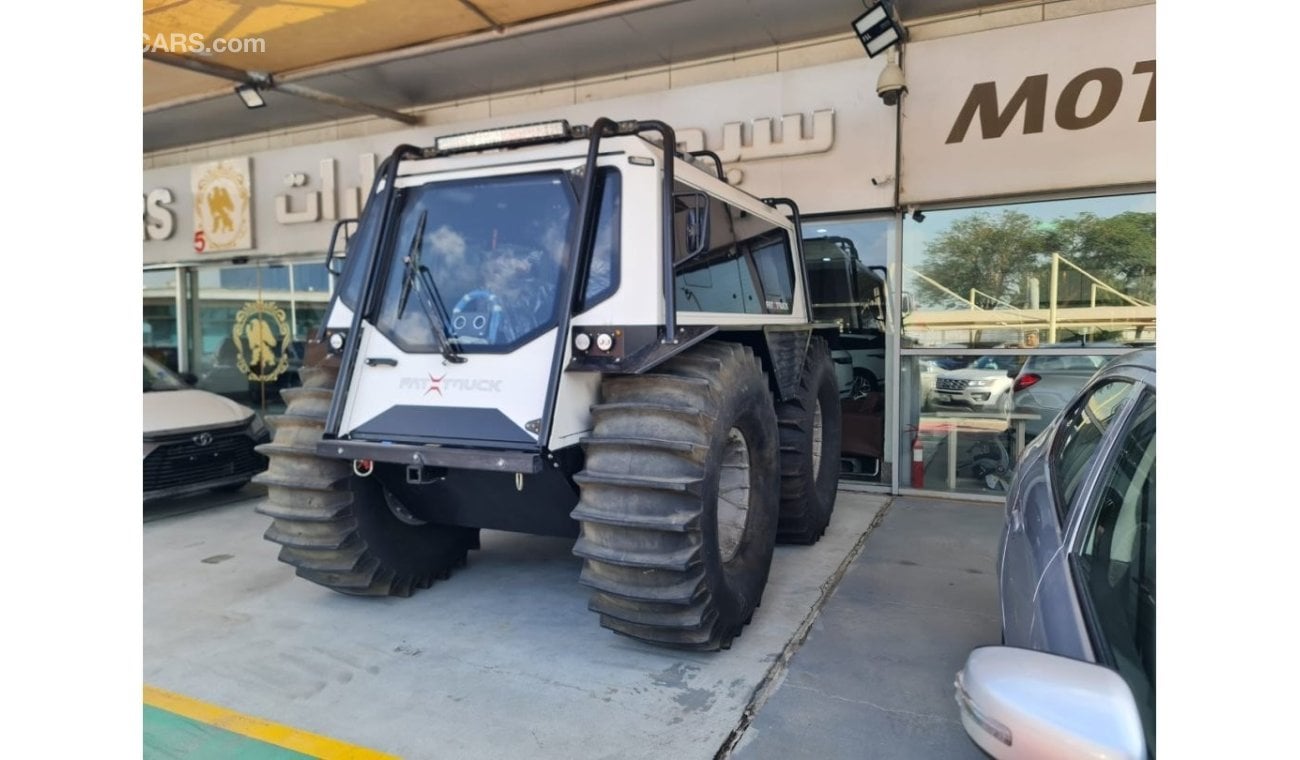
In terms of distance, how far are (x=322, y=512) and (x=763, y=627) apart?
2308 mm

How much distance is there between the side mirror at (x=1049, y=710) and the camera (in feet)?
4.06

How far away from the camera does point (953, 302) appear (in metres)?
6.84

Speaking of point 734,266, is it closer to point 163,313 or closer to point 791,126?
point 791,126

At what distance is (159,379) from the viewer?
7.55 m

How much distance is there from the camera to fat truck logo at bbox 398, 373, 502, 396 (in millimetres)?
3467

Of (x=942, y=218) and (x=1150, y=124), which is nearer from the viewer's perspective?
(x=1150, y=124)

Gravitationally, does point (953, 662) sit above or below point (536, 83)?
below

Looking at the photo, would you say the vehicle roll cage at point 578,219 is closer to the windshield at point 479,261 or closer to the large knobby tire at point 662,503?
the windshield at point 479,261

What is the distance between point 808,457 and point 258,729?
3.57 metres

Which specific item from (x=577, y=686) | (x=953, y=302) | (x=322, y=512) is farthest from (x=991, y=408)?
(x=322, y=512)

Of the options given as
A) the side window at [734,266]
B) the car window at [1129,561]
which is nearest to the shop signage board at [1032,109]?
the side window at [734,266]

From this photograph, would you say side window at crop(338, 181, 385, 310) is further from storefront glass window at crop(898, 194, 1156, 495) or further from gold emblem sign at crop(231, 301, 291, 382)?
gold emblem sign at crop(231, 301, 291, 382)

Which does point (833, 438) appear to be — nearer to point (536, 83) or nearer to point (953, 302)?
point (953, 302)

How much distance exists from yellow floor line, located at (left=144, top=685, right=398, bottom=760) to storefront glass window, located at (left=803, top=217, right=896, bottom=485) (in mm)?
5324
